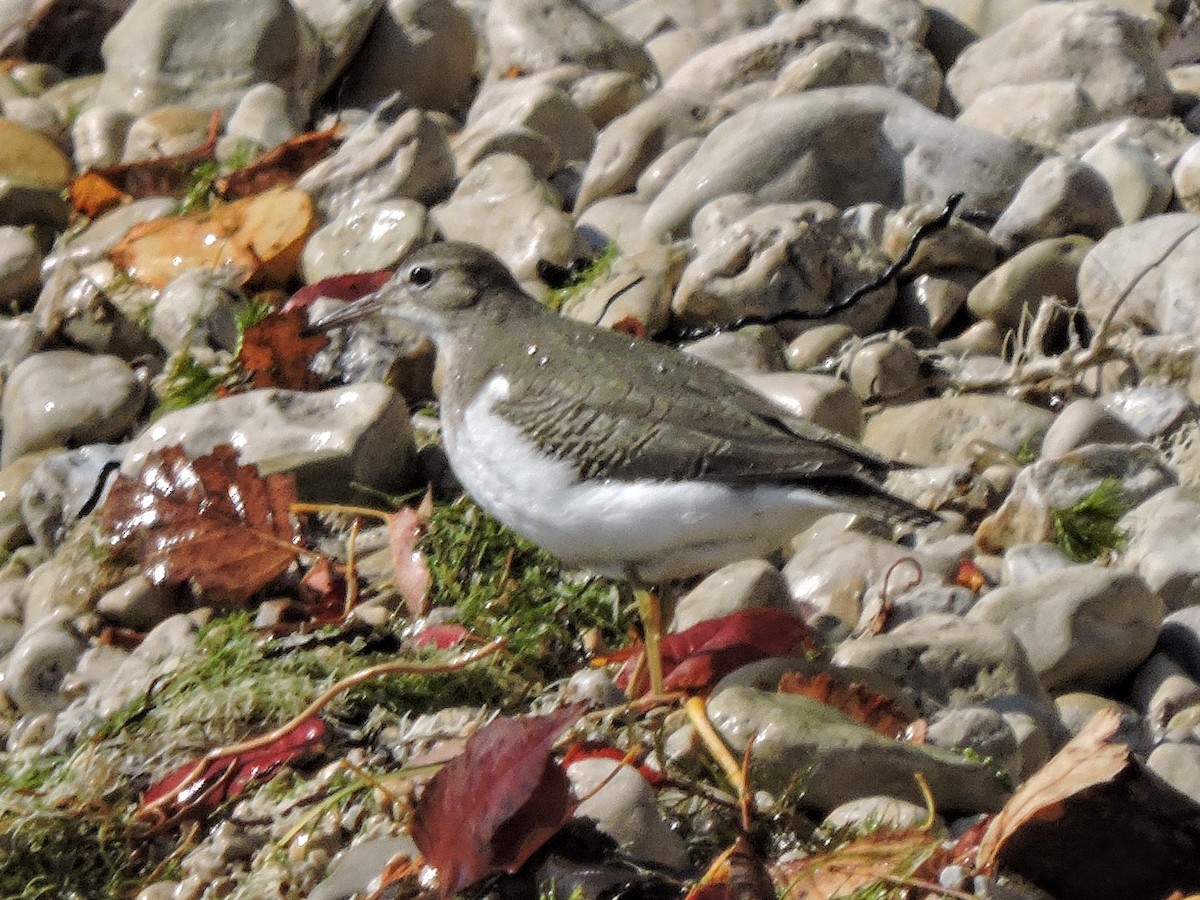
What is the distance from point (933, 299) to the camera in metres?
7.50

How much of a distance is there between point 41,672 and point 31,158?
4.89 metres

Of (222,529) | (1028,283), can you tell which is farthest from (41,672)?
(1028,283)

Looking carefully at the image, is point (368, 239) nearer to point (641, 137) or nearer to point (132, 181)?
point (641, 137)

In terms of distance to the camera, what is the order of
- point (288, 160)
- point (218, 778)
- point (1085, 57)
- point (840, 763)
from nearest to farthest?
point (840, 763)
point (218, 778)
point (1085, 57)
point (288, 160)

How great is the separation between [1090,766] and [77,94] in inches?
374

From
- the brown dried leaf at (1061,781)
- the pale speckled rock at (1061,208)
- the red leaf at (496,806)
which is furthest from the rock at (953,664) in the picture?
the pale speckled rock at (1061,208)

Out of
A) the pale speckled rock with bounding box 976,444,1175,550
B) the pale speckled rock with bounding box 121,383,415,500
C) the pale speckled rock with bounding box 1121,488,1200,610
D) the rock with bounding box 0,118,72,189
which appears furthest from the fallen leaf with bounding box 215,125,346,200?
the pale speckled rock with bounding box 1121,488,1200,610

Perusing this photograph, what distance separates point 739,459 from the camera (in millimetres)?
4949

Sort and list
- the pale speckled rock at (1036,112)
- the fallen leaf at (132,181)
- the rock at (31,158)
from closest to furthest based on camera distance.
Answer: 1. the pale speckled rock at (1036,112)
2. the fallen leaf at (132,181)
3. the rock at (31,158)

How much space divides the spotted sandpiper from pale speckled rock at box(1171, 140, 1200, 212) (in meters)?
3.16

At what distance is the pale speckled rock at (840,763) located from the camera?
414 cm

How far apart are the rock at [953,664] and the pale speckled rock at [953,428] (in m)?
1.81

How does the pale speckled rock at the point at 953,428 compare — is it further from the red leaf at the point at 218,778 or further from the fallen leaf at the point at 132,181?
the fallen leaf at the point at 132,181

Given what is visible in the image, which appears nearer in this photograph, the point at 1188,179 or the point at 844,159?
the point at 1188,179
